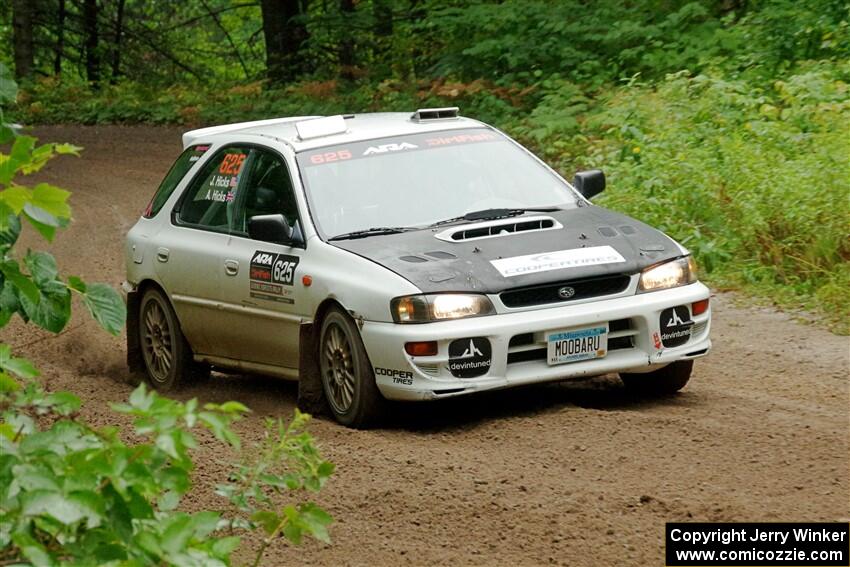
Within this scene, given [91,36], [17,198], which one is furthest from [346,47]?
[17,198]

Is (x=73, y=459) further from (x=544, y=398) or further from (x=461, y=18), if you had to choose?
(x=461, y=18)

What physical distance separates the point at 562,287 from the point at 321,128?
7.56ft

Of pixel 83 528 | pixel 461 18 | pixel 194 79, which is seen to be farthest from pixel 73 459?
pixel 194 79

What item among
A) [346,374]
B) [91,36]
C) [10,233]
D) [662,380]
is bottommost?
[91,36]

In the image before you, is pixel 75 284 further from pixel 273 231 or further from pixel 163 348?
pixel 163 348

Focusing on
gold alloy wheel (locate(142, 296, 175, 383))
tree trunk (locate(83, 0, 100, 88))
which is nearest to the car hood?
gold alloy wheel (locate(142, 296, 175, 383))

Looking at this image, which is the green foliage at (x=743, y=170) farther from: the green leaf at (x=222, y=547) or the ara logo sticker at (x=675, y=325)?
the green leaf at (x=222, y=547)

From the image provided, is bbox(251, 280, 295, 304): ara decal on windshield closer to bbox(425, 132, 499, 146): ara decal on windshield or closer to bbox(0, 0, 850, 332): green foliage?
bbox(425, 132, 499, 146): ara decal on windshield

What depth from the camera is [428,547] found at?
5520 mm

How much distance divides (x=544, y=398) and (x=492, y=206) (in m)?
1.24

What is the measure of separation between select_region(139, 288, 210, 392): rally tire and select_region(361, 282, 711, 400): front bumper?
8.22ft

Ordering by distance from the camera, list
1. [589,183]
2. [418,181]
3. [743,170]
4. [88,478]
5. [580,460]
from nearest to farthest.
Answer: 1. [88,478]
2. [580,460]
3. [418,181]
4. [589,183]
5. [743,170]

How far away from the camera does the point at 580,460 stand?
21.8 ft

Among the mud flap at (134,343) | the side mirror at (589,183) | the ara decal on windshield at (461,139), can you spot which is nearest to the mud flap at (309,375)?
the ara decal on windshield at (461,139)
